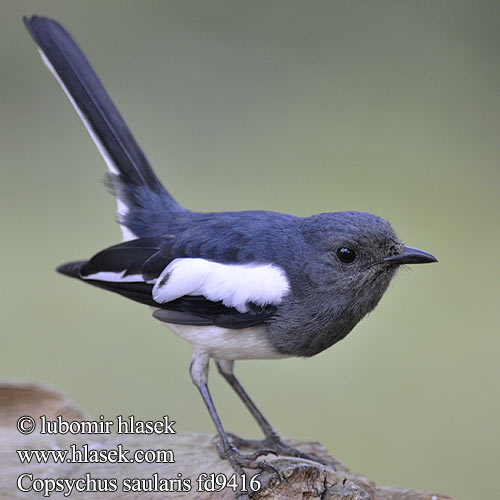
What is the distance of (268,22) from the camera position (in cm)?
814

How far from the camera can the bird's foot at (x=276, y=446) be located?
3.59m

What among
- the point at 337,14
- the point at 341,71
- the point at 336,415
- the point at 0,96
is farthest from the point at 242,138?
the point at 336,415

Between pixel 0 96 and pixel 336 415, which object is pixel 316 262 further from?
pixel 0 96

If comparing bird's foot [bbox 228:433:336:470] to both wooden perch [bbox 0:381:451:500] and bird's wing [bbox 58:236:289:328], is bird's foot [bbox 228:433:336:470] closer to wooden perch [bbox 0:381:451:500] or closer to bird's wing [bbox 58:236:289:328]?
wooden perch [bbox 0:381:451:500]

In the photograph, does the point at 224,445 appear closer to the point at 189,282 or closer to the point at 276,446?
the point at 276,446

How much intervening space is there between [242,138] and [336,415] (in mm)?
3194

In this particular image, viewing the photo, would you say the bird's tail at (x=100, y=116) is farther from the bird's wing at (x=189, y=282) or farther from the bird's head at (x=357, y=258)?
the bird's head at (x=357, y=258)

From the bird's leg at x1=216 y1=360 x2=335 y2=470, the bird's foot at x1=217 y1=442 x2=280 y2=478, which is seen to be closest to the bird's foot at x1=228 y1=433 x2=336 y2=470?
the bird's leg at x1=216 y1=360 x2=335 y2=470

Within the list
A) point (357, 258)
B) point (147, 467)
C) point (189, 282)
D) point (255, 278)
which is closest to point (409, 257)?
point (357, 258)

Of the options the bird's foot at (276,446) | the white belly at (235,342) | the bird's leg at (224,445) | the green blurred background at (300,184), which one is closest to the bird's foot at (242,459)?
the bird's leg at (224,445)

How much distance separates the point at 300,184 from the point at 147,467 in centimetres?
416

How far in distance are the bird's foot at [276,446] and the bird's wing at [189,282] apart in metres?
0.75

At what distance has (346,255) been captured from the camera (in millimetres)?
3246

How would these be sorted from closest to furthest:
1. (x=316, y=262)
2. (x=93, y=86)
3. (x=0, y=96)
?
(x=316, y=262) → (x=93, y=86) → (x=0, y=96)
